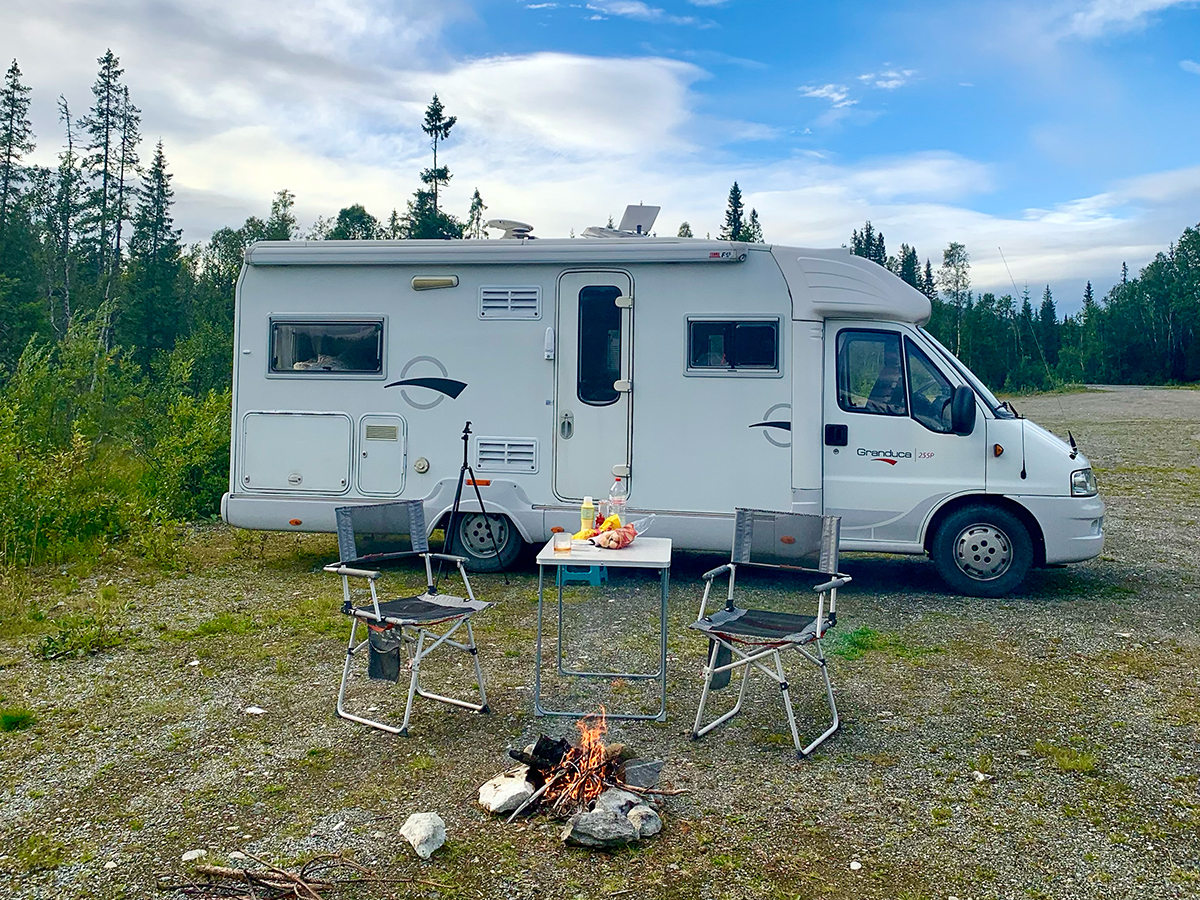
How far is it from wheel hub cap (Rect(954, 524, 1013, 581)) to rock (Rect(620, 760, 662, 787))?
4.34 m

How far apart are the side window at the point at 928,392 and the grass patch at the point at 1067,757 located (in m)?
3.21

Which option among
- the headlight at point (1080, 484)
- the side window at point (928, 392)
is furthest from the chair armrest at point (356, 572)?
the headlight at point (1080, 484)

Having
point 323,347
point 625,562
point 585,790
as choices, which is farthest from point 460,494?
point 585,790

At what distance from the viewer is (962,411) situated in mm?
7223

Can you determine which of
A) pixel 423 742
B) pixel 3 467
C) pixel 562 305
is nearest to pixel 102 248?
pixel 3 467

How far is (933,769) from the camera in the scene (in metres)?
4.30

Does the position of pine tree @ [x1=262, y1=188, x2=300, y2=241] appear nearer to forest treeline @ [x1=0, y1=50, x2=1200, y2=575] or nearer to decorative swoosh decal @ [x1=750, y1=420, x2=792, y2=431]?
forest treeline @ [x1=0, y1=50, x2=1200, y2=575]

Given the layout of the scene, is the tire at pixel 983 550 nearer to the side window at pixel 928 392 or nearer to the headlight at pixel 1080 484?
the headlight at pixel 1080 484

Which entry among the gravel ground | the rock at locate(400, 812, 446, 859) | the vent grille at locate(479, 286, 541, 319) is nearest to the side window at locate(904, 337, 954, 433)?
the gravel ground

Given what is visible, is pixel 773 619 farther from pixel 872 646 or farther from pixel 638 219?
pixel 638 219

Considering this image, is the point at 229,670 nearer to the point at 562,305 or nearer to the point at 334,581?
the point at 334,581

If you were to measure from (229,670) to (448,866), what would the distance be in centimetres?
279

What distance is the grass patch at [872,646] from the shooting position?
6074 millimetres

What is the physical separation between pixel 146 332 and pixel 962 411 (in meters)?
34.4
